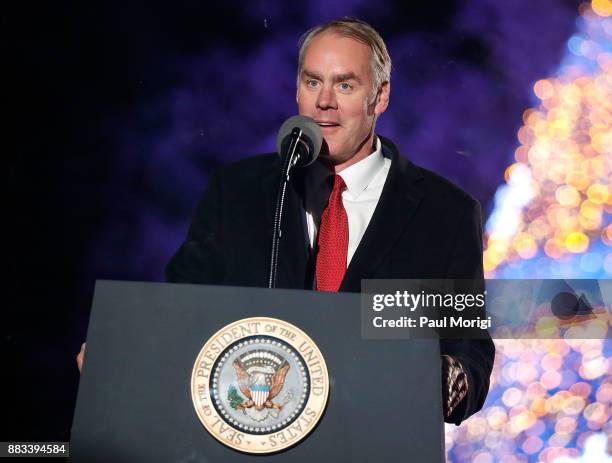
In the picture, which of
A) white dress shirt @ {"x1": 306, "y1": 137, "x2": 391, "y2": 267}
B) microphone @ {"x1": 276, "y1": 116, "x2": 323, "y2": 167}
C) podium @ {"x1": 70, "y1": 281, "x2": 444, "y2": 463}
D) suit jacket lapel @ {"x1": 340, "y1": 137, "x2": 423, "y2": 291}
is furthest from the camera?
white dress shirt @ {"x1": 306, "y1": 137, "x2": 391, "y2": 267}

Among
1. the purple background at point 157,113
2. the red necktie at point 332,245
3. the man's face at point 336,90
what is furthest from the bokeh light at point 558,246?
the red necktie at point 332,245

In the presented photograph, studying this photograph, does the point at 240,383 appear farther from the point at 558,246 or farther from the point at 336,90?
the point at 558,246

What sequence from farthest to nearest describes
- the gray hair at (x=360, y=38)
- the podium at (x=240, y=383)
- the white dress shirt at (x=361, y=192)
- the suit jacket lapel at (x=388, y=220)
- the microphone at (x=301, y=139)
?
the gray hair at (x=360, y=38)
the white dress shirt at (x=361, y=192)
the suit jacket lapel at (x=388, y=220)
the microphone at (x=301, y=139)
the podium at (x=240, y=383)

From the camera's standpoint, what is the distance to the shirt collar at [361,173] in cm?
166

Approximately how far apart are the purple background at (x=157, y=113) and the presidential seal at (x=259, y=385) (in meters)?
1.52

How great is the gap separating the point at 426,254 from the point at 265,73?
1.12 m

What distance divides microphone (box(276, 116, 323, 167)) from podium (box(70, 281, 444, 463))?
397 mm

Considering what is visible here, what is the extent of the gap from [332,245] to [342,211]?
0.10 meters

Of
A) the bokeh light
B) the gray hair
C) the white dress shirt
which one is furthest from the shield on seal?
the bokeh light

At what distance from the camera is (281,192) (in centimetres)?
113

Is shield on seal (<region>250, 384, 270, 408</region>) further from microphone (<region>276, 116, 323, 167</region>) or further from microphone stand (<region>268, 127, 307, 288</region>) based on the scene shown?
microphone (<region>276, 116, 323, 167</region>)

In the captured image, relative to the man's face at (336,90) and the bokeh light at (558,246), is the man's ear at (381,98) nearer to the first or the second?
the man's face at (336,90)

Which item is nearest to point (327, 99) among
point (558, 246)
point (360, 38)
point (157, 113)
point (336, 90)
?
point (336, 90)

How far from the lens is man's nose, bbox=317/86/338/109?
65.3 inches
